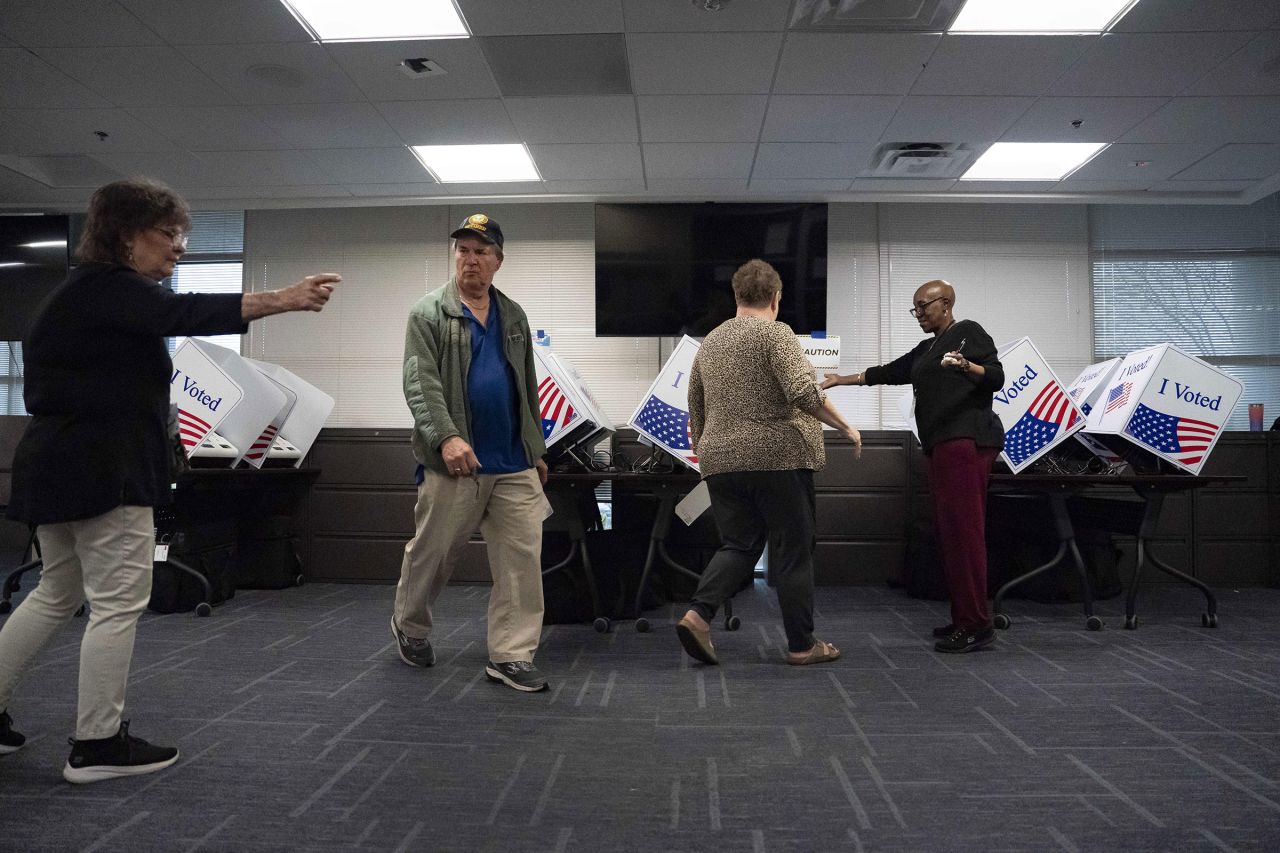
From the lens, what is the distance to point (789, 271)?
5.52 metres

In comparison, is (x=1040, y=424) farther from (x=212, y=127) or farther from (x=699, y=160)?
(x=212, y=127)

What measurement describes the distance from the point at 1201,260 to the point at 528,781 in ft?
20.2

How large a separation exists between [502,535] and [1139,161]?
14.9 feet

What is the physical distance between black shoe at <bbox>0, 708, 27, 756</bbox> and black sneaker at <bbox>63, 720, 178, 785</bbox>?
28 cm

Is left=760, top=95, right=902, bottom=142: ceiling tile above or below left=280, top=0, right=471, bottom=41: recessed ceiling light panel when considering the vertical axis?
below

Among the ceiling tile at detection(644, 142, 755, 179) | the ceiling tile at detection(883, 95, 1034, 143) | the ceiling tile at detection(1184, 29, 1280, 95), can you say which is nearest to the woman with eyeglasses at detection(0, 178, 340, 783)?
the ceiling tile at detection(644, 142, 755, 179)

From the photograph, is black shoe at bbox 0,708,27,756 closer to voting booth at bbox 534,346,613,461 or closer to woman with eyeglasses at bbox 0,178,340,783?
woman with eyeglasses at bbox 0,178,340,783

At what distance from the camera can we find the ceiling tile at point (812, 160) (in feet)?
15.3

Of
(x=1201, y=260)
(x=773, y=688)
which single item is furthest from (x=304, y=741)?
(x=1201, y=260)

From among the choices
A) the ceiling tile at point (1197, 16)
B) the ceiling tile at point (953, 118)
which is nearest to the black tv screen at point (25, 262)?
the ceiling tile at point (953, 118)

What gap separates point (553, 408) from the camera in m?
3.82

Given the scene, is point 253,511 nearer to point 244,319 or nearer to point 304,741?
point 304,741

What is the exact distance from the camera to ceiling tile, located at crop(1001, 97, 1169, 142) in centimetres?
407

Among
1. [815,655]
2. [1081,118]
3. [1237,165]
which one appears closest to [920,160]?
[1081,118]
